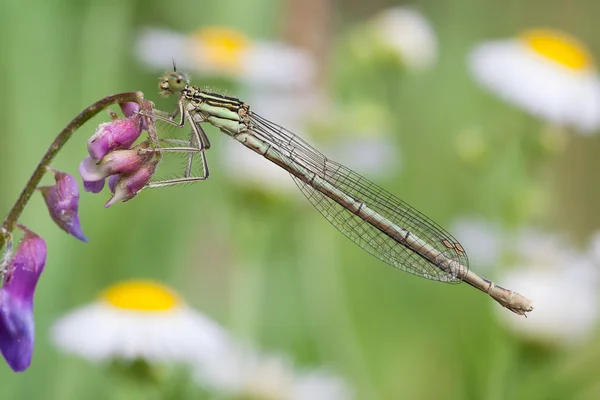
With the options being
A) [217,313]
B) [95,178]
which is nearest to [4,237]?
[95,178]

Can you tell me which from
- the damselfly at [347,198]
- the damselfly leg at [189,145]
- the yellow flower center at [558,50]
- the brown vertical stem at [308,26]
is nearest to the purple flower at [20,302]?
the damselfly leg at [189,145]

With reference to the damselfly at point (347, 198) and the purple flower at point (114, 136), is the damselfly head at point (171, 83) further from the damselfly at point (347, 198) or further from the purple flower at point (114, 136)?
the purple flower at point (114, 136)

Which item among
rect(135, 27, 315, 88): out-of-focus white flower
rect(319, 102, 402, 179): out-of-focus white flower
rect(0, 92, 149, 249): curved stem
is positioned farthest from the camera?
rect(135, 27, 315, 88): out-of-focus white flower

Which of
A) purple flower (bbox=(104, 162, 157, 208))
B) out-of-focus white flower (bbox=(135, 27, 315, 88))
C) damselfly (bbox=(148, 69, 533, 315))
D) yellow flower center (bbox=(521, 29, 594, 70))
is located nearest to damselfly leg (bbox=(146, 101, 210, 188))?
damselfly (bbox=(148, 69, 533, 315))

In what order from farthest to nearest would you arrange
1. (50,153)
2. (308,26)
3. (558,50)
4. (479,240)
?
(308,26) → (558,50) → (479,240) → (50,153)

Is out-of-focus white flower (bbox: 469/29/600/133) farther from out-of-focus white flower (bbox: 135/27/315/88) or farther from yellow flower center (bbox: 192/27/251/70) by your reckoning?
yellow flower center (bbox: 192/27/251/70)

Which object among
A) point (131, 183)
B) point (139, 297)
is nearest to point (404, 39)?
point (139, 297)

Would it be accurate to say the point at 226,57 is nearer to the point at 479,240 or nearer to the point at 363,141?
the point at 363,141
